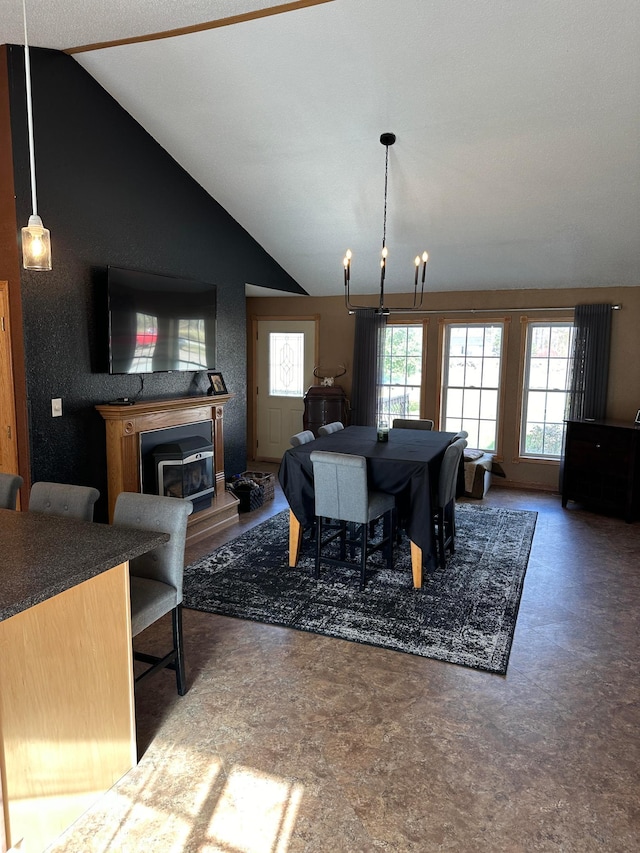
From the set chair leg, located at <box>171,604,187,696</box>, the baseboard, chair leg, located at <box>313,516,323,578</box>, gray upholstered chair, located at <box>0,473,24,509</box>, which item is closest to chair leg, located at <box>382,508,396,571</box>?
chair leg, located at <box>313,516,323,578</box>

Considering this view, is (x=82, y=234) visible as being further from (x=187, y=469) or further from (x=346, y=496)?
(x=346, y=496)

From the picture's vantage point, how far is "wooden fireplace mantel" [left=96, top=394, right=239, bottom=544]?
431 cm

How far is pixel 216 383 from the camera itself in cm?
560

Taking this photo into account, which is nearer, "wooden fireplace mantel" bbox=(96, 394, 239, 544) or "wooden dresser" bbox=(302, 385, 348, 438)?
"wooden fireplace mantel" bbox=(96, 394, 239, 544)

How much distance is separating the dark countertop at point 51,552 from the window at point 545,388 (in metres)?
5.45

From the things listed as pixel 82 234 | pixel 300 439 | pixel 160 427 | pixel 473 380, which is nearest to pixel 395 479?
pixel 300 439

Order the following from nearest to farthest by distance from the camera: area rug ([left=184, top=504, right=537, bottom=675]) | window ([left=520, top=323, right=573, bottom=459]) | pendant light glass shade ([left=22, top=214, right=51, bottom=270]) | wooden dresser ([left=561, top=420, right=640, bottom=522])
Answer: pendant light glass shade ([left=22, top=214, right=51, bottom=270])
area rug ([left=184, top=504, right=537, bottom=675])
wooden dresser ([left=561, top=420, right=640, bottom=522])
window ([left=520, top=323, right=573, bottom=459])

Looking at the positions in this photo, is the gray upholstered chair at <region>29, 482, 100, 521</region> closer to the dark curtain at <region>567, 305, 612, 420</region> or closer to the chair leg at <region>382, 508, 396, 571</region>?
the chair leg at <region>382, 508, 396, 571</region>

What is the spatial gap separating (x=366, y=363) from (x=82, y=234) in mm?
3922

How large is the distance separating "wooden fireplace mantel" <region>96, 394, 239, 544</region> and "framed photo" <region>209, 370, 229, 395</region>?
3.7 inches

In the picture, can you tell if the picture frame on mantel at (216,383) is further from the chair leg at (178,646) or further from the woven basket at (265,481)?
the chair leg at (178,646)

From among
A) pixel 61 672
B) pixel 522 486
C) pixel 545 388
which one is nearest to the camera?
pixel 61 672

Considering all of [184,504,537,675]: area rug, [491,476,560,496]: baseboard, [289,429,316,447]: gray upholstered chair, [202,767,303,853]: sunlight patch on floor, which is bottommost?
[202,767,303,853]: sunlight patch on floor

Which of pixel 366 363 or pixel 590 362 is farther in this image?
pixel 366 363
